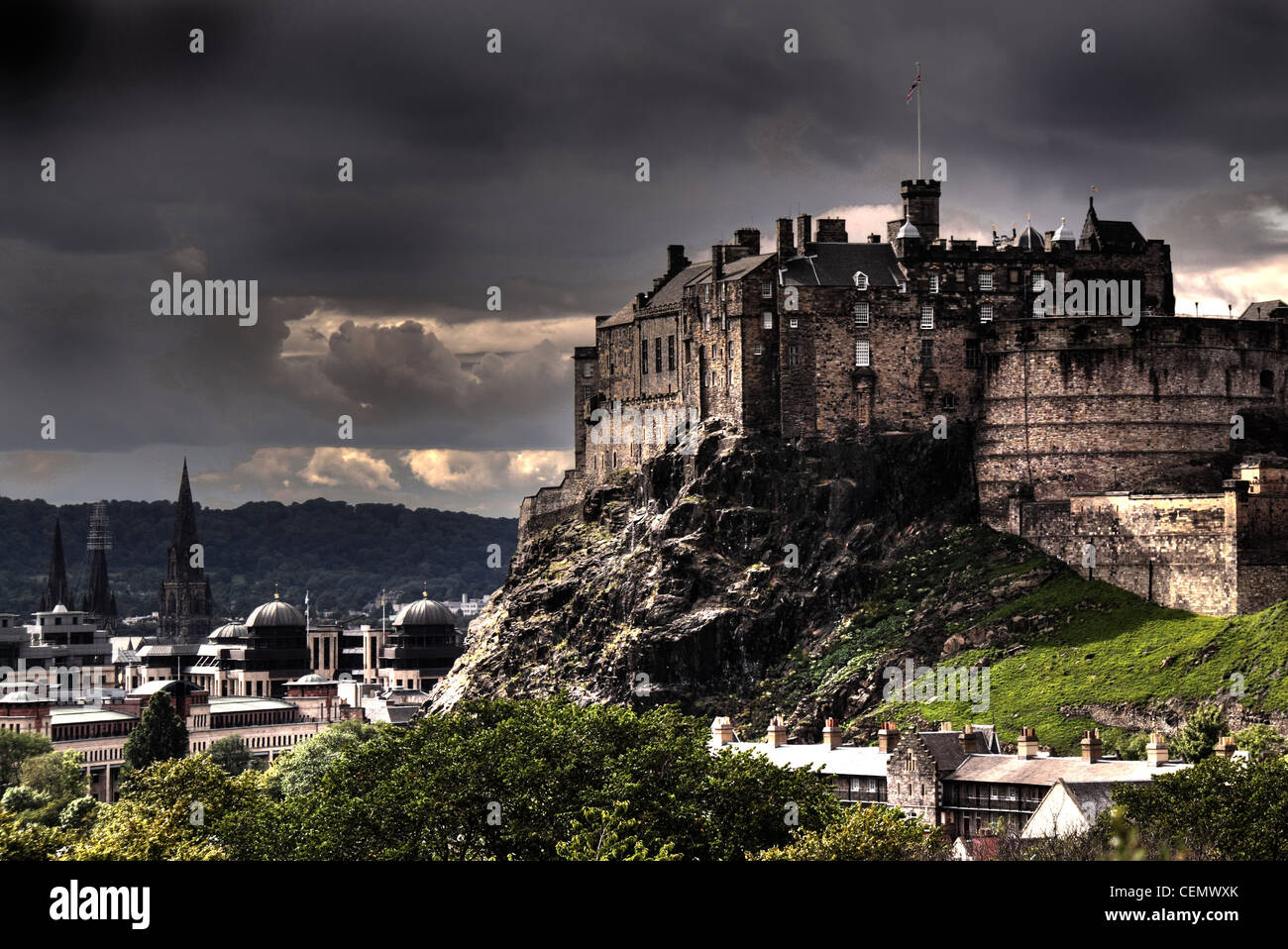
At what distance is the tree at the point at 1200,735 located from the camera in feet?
305

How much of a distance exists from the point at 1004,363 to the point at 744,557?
72.9 feet

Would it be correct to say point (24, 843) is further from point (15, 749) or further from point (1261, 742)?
point (15, 749)

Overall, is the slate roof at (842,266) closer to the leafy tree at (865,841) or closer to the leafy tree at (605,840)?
the leafy tree at (865,841)

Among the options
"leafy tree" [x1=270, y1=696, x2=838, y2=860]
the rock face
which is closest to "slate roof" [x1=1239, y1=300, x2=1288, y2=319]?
the rock face

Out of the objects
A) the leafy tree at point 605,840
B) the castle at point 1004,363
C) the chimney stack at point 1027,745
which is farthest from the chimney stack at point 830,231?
the leafy tree at point 605,840

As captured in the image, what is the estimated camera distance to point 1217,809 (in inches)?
2785

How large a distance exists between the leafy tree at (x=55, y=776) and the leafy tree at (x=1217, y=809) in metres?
102

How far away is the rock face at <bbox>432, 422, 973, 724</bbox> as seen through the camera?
129625 mm

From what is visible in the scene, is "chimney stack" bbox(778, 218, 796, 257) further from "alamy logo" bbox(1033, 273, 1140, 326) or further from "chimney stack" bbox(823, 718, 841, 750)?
"chimney stack" bbox(823, 718, 841, 750)
